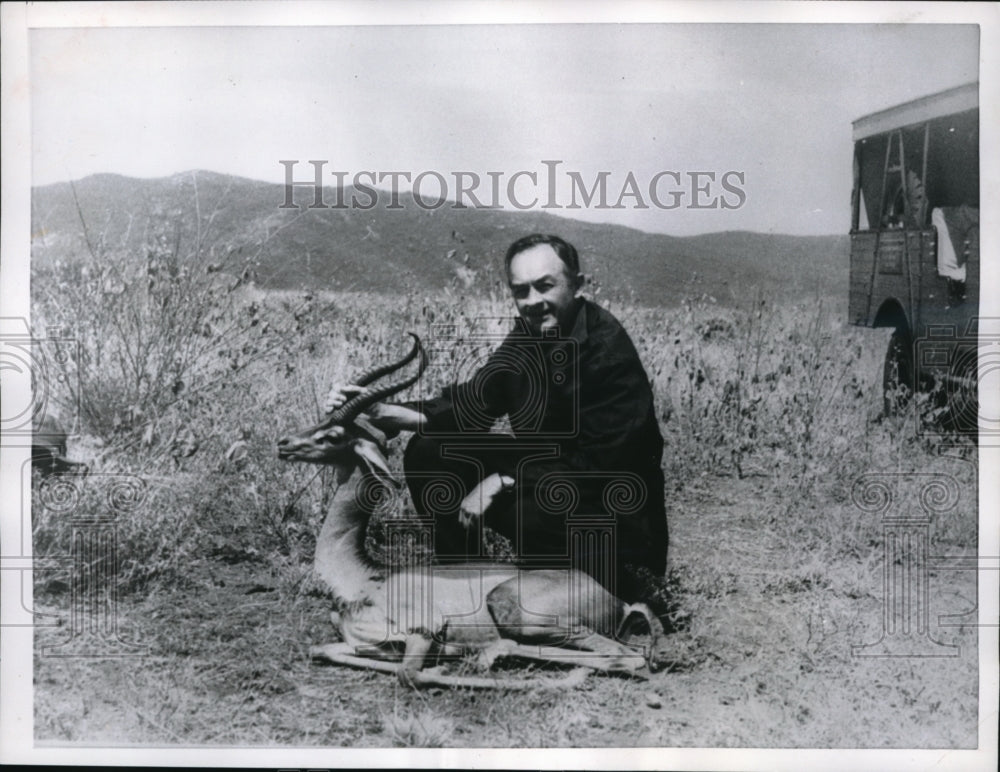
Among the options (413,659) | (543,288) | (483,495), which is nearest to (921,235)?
(543,288)

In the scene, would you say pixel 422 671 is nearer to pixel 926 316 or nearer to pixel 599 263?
pixel 599 263

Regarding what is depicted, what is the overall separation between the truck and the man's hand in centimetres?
168

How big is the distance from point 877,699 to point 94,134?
422cm

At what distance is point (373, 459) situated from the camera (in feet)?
16.3

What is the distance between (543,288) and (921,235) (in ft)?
5.43

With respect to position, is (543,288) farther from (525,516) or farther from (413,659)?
(413,659)

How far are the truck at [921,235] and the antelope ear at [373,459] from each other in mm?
2131

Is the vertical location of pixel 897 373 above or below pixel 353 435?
above

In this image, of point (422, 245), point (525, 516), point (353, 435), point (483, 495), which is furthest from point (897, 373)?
point (353, 435)

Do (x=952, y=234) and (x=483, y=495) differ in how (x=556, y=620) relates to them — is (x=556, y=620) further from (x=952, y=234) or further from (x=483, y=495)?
(x=952, y=234)

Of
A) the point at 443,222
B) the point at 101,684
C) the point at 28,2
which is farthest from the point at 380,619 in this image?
the point at 28,2

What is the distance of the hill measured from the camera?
4.93 metres

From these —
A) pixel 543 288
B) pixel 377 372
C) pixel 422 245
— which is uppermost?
pixel 422 245

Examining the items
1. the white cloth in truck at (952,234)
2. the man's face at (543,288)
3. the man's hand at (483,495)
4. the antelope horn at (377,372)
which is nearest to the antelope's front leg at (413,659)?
the man's hand at (483,495)
